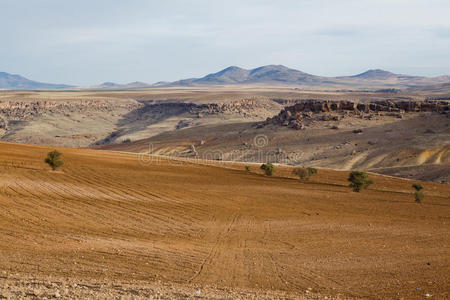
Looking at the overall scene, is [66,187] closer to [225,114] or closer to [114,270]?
[114,270]

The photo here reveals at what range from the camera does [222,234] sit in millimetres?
15211

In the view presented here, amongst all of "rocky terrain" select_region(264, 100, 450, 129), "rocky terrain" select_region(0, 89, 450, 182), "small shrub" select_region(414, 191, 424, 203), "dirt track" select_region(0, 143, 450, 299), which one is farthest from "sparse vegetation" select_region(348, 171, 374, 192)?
"rocky terrain" select_region(264, 100, 450, 129)

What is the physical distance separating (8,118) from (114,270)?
98.6 meters

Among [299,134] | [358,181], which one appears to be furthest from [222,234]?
[299,134]

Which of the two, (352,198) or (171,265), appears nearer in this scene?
(171,265)

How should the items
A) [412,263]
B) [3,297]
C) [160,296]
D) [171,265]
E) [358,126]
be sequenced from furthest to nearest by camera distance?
[358,126]
[412,263]
[171,265]
[160,296]
[3,297]

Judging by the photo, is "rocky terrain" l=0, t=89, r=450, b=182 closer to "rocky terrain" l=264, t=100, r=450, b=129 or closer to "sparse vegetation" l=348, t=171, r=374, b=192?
"rocky terrain" l=264, t=100, r=450, b=129

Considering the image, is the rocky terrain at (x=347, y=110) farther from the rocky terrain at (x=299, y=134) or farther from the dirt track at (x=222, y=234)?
the dirt track at (x=222, y=234)

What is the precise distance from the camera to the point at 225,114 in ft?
321

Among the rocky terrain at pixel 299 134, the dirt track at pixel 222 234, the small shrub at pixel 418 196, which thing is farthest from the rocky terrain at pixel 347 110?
the small shrub at pixel 418 196

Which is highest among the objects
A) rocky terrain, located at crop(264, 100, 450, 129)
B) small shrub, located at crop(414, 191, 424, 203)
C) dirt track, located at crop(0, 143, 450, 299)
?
rocky terrain, located at crop(264, 100, 450, 129)

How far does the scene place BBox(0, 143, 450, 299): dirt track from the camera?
10.2 m

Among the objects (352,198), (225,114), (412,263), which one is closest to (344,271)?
(412,263)

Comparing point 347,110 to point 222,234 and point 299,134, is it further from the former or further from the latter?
point 222,234
